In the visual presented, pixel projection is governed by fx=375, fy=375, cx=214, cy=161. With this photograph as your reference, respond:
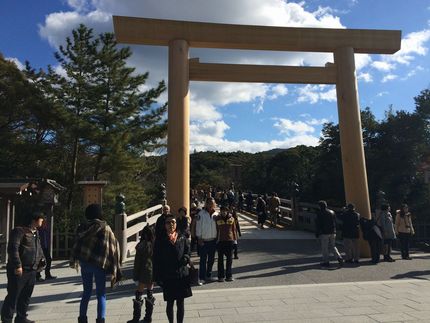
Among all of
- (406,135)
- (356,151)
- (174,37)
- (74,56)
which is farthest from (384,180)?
(74,56)

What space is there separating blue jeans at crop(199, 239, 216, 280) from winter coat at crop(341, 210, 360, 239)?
11.3 ft

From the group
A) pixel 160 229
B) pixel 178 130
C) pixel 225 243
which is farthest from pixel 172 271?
pixel 178 130

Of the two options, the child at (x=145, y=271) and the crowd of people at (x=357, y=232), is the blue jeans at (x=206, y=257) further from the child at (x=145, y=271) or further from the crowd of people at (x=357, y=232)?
the crowd of people at (x=357, y=232)

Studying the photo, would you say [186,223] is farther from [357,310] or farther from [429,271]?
[429,271]

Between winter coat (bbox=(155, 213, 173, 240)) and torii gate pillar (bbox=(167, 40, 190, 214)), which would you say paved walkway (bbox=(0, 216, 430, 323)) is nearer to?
winter coat (bbox=(155, 213, 173, 240))

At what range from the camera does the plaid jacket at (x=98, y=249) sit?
4.45 meters

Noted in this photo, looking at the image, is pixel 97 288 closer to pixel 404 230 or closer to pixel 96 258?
pixel 96 258

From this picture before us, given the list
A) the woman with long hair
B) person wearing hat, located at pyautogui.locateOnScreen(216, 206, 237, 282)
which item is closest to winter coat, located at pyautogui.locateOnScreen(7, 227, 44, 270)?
person wearing hat, located at pyautogui.locateOnScreen(216, 206, 237, 282)

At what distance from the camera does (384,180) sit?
1502 cm

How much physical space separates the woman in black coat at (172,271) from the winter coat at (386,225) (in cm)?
678

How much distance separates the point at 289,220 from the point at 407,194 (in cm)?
473

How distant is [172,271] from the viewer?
4.18m

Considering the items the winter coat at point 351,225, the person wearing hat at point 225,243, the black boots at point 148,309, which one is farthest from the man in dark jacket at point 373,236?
the black boots at point 148,309

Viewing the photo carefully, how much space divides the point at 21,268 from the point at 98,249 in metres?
1.04
